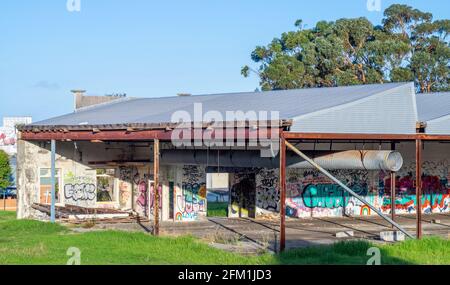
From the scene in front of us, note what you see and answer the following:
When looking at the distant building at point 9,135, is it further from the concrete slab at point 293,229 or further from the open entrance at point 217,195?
the concrete slab at point 293,229

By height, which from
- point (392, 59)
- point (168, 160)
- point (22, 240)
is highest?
point (392, 59)

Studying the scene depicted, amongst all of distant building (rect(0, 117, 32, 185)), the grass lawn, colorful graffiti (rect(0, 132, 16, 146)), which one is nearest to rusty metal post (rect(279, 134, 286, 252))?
the grass lawn

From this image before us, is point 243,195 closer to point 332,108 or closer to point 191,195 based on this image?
point 191,195

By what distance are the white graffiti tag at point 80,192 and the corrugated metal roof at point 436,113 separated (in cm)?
1362

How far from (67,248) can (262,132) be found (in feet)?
20.1

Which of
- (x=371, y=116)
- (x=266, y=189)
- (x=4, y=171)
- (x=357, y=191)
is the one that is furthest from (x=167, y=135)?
(x=4, y=171)

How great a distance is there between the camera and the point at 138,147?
34656 millimetres

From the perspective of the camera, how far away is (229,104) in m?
28.3

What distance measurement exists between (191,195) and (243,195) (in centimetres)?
261

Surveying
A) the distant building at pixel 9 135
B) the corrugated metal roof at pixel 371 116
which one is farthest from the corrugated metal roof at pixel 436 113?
the distant building at pixel 9 135

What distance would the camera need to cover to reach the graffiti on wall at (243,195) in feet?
110

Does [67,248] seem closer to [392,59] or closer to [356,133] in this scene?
[356,133]

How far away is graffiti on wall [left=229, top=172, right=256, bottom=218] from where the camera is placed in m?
33.6
